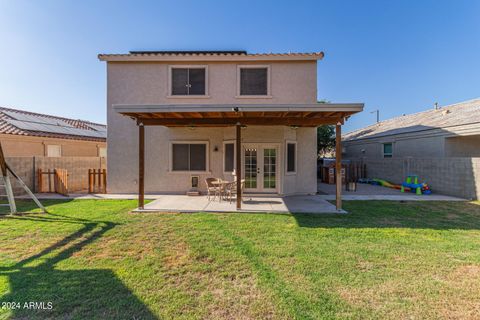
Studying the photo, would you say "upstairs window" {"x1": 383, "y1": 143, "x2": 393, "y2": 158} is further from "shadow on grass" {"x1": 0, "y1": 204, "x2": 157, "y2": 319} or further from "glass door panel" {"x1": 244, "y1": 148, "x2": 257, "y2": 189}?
"shadow on grass" {"x1": 0, "y1": 204, "x2": 157, "y2": 319}

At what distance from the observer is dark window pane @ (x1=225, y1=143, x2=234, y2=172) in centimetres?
1065

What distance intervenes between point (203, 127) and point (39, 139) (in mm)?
10462

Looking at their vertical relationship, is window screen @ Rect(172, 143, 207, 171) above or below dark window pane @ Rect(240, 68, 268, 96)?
below

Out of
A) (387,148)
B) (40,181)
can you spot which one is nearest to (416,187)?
(387,148)

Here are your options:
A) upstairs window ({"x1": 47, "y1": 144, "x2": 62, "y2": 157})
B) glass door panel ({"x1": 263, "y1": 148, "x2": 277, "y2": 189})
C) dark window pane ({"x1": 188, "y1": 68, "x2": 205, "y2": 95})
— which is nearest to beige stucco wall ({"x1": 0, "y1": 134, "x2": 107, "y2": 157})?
upstairs window ({"x1": 47, "y1": 144, "x2": 62, "y2": 157})

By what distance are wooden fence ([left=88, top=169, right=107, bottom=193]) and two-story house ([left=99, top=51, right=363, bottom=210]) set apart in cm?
43

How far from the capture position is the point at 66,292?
3131 mm

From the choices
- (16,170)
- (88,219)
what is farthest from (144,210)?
(16,170)

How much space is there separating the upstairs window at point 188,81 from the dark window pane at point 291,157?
4842mm

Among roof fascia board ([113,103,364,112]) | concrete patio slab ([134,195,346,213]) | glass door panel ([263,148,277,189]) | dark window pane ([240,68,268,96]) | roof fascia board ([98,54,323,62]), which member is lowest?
concrete patio slab ([134,195,346,213])

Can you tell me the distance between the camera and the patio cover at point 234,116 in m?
6.97


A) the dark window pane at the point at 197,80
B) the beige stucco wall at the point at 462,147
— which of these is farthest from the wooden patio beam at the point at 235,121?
the beige stucco wall at the point at 462,147

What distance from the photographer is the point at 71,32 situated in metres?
11.0

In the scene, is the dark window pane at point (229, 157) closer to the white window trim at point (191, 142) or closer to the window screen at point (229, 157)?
the window screen at point (229, 157)
